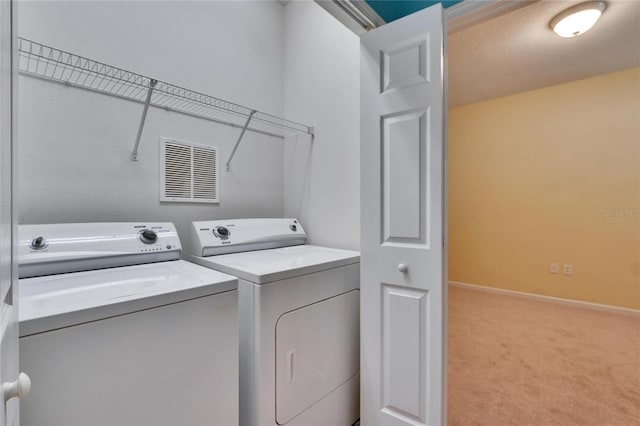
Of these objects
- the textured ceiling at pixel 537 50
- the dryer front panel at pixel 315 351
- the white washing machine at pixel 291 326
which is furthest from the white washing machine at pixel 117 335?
the textured ceiling at pixel 537 50

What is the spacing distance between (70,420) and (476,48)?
3656 millimetres

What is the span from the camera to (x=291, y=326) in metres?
1.30

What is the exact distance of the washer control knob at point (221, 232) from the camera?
1665mm

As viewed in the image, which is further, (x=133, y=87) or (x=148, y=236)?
(x=133, y=87)

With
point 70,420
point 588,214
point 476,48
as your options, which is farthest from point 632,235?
point 70,420

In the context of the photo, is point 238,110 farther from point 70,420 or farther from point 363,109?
point 70,420

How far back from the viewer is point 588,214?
3359 mm

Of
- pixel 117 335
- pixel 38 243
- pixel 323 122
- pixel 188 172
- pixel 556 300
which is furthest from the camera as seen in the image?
pixel 556 300

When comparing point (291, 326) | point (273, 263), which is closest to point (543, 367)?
point (291, 326)

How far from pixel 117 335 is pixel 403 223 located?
1159 millimetres

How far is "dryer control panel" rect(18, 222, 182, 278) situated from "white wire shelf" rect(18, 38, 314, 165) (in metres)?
0.50

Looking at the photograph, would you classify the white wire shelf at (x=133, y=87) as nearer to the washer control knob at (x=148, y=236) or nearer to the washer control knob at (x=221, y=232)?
the washer control knob at (x=148, y=236)

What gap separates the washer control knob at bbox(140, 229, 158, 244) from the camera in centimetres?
140

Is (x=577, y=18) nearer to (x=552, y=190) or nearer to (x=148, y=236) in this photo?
(x=552, y=190)
